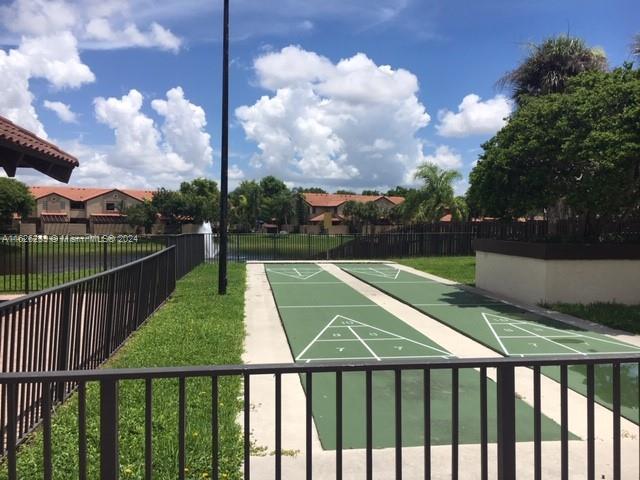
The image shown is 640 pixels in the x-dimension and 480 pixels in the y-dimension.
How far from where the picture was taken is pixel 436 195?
36.8 m

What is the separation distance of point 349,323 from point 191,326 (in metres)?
2.98

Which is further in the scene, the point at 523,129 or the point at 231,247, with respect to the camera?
A: the point at 231,247

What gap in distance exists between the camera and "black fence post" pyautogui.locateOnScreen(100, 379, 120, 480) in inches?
99.5

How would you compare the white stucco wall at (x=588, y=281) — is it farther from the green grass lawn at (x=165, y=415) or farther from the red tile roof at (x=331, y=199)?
the red tile roof at (x=331, y=199)

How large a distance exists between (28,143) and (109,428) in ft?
20.5

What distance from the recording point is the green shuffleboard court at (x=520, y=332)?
636 cm

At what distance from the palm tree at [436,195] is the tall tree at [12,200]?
4766 cm

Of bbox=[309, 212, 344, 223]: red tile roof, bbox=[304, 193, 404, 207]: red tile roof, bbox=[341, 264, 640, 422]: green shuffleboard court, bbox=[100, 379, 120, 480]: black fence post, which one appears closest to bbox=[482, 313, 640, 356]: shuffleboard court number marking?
bbox=[341, 264, 640, 422]: green shuffleboard court

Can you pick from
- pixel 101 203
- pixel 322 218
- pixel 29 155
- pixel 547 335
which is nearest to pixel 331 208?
pixel 322 218

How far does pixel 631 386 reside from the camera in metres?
6.15

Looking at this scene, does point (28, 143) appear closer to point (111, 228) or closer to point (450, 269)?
point (450, 269)

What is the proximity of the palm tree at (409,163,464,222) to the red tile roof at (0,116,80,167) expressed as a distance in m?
30.1

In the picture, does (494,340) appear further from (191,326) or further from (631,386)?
(191,326)

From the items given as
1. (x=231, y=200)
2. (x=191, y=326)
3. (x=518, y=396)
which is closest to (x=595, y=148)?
(x=518, y=396)
